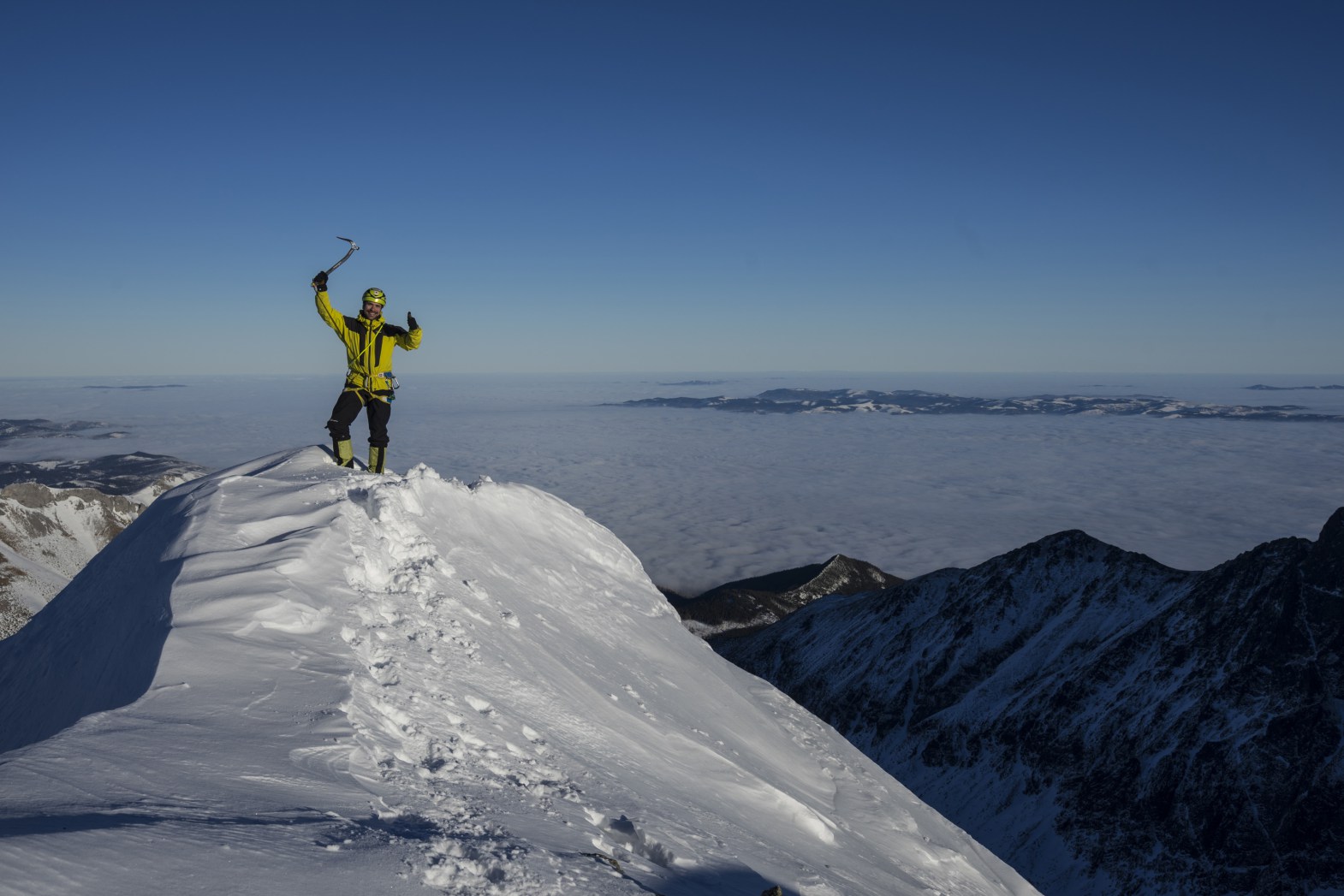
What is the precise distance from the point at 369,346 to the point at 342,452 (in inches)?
90.1

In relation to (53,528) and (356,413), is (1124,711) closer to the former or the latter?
(356,413)

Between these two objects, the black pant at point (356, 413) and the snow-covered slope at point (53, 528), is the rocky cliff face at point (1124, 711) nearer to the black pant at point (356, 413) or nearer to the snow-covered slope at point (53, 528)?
the black pant at point (356, 413)

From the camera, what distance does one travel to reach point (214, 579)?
875 cm

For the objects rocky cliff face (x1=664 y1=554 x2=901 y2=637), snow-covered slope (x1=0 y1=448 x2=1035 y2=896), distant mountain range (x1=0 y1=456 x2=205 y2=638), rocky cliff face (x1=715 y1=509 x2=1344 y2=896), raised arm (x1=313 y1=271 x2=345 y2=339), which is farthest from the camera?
rocky cliff face (x1=664 y1=554 x2=901 y2=637)

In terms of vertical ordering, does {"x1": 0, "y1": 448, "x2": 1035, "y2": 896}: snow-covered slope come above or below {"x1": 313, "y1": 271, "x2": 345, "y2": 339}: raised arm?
below

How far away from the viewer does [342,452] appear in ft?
50.2

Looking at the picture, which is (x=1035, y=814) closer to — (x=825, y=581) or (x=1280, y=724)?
(x=1280, y=724)

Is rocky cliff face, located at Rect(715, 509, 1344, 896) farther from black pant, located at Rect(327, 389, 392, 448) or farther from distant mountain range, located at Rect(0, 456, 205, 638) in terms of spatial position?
distant mountain range, located at Rect(0, 456, 205, 638)

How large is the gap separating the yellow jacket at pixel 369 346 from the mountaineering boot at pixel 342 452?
42.8 inches

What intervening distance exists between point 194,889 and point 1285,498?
256 meters

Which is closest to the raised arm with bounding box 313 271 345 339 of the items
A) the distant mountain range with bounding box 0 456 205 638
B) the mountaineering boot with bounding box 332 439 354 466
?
the mountaineering boot with bounding box 332 439 354 466

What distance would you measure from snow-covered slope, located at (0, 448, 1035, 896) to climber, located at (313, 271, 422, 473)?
0.98 meters

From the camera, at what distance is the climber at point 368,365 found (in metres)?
14.8

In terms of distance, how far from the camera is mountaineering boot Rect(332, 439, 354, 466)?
1519cm
